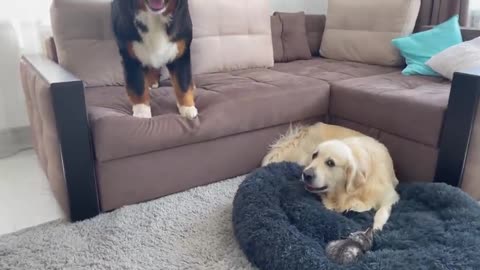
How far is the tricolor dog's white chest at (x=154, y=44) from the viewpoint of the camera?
1.64 m

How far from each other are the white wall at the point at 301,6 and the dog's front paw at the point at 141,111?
170 centimetres

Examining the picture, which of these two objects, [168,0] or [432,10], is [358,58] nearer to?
[432,10]

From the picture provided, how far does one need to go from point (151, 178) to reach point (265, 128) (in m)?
0.60

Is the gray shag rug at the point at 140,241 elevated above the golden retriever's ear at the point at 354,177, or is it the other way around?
the golden retriever's ear at the point at 354,177

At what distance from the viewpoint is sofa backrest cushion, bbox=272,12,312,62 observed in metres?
2.71

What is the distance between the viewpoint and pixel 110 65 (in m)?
2.06

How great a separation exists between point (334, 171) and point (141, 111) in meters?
0.82

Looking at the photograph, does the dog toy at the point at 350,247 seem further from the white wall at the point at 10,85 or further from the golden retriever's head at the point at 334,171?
the white wall at the point at 10,85

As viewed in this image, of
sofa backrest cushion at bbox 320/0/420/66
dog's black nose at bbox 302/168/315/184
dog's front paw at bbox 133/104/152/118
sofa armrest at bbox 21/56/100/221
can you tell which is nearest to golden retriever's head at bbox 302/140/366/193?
dog's black nose at bbox 302/168/315/184

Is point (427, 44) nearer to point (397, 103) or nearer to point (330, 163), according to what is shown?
point (397, 103)

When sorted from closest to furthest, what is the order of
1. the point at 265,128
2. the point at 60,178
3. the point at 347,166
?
the point at 347,166, the point at 60,178, the point at 265,128

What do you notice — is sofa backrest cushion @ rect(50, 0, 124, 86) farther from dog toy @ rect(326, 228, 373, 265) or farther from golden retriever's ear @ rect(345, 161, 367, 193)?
dog toy @ rect(326, 228, 373, 265)

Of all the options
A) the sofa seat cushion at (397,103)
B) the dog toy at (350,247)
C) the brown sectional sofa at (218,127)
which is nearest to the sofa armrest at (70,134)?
the brown sectional sofa at (218,127)

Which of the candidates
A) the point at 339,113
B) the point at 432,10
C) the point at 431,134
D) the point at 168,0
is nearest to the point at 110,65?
the point at 168,0
